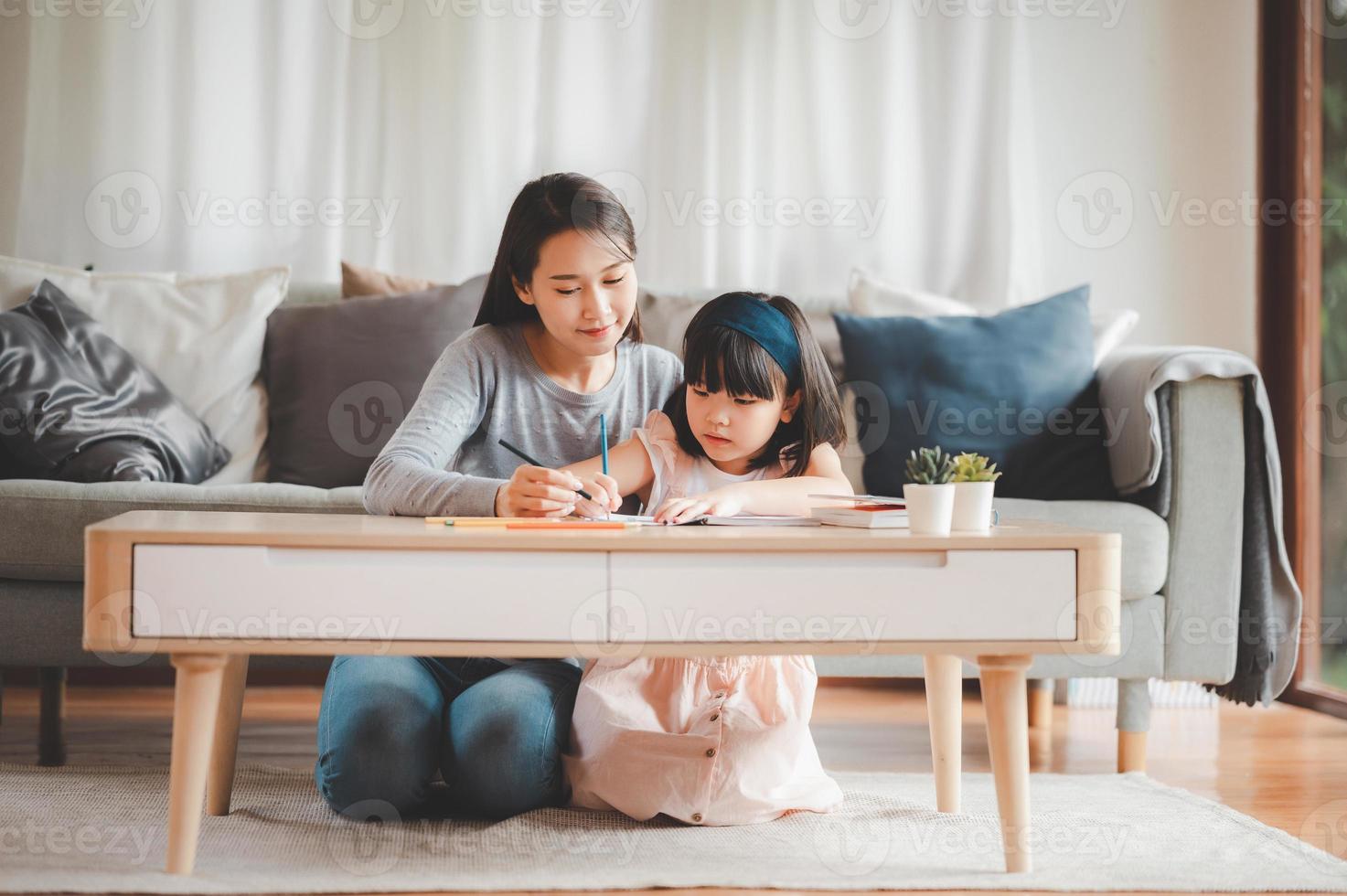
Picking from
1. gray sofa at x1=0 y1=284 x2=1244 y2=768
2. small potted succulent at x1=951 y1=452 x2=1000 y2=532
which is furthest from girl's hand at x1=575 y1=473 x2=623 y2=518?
gray sofa at x1=0 y1=284 x2=1244 y2=768

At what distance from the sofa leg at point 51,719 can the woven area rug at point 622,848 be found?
0.18 metres

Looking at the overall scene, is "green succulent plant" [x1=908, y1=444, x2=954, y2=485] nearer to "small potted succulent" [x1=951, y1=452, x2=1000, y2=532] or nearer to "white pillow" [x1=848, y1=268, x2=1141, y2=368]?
"small potted succulent" [x1=951, y1=452, x2=1000, y2=532]

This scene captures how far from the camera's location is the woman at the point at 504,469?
4.60 ft

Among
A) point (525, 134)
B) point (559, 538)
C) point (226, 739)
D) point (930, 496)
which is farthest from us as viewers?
point (525, 134)

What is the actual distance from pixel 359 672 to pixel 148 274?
4.34 feet

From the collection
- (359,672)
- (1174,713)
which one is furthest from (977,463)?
(1174,713)

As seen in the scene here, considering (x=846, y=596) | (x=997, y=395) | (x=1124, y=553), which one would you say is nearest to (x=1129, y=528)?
(x=1124, y=553)

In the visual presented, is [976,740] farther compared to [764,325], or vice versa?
[976,740]

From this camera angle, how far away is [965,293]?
284 centimetres

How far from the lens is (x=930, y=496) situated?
1207mm

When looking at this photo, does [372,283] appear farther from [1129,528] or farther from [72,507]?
[1129,528]

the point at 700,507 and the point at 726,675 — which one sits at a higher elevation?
the point at 700,507

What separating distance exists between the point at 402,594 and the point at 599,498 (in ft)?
0.86

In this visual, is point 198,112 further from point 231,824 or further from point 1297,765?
point 1297,765
